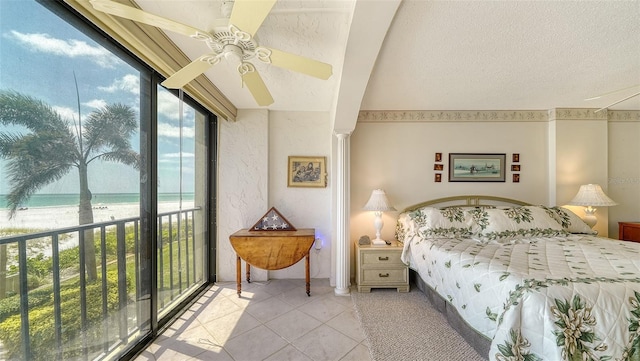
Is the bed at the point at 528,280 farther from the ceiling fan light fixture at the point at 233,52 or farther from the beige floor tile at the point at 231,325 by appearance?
the ceiling fan light fixture at the point at 233,52

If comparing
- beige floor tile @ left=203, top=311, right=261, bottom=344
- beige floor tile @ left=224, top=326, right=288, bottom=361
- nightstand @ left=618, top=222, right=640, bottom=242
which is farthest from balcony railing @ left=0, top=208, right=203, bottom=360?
nightstand @ left=618, top=222, right=640, bottom=242

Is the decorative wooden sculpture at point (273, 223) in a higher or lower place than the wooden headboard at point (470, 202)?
lower

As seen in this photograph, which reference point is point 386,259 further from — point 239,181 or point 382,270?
point 239,181

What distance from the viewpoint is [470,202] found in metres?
2.91

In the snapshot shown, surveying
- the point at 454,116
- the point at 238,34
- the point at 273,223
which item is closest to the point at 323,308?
the point at 273,223

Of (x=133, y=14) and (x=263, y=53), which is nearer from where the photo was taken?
(x=133, y=14)

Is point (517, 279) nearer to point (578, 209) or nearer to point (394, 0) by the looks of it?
point (394, 0)

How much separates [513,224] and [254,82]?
2888 mm

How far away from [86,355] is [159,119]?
161 cm

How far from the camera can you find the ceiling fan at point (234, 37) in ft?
2.70

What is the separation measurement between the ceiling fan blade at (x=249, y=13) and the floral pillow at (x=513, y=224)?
2.68 m

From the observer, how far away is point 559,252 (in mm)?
1830

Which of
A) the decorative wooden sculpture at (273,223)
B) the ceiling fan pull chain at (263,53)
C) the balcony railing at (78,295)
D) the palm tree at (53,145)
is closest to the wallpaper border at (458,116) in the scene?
the decorative wooden sculpture at (273,223)

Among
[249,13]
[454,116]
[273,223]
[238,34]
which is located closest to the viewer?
[249,13]
